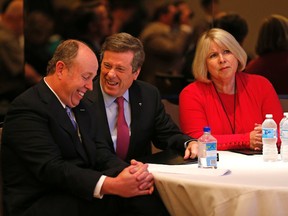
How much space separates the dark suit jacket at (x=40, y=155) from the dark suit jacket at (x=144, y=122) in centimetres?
48

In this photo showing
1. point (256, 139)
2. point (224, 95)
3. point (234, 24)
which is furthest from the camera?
point (234, 24)

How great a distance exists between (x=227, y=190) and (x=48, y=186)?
85 centimetres

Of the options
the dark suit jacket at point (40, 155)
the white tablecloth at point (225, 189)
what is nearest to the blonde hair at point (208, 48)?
the white tablecloth at point (225, 189)

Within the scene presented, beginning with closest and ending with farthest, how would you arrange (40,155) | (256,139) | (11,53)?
1. (40,155)
2. (256,139)
3. (11,53)

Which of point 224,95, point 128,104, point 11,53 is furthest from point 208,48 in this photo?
point 11,53

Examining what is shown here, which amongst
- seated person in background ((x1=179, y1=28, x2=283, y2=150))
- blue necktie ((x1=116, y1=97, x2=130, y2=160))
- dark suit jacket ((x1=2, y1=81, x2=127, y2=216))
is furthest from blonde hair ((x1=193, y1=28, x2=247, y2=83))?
dark suit jacket ((x1=2, y1=81, x2=127, y2=216))

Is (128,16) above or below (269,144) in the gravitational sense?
above

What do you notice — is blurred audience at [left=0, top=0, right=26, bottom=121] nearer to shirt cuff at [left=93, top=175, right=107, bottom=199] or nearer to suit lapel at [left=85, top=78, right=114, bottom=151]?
Answer: suit lapel at [left=85, top=78, right=114, bottom=151]

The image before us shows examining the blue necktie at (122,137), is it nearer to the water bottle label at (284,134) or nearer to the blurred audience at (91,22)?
the water bottle label at (284,134)

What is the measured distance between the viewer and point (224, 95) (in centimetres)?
367

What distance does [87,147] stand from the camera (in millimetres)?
2842

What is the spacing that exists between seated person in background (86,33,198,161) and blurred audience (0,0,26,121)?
2297mm

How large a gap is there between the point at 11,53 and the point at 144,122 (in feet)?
8.77

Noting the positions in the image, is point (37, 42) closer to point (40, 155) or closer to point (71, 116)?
point (71, 116)
